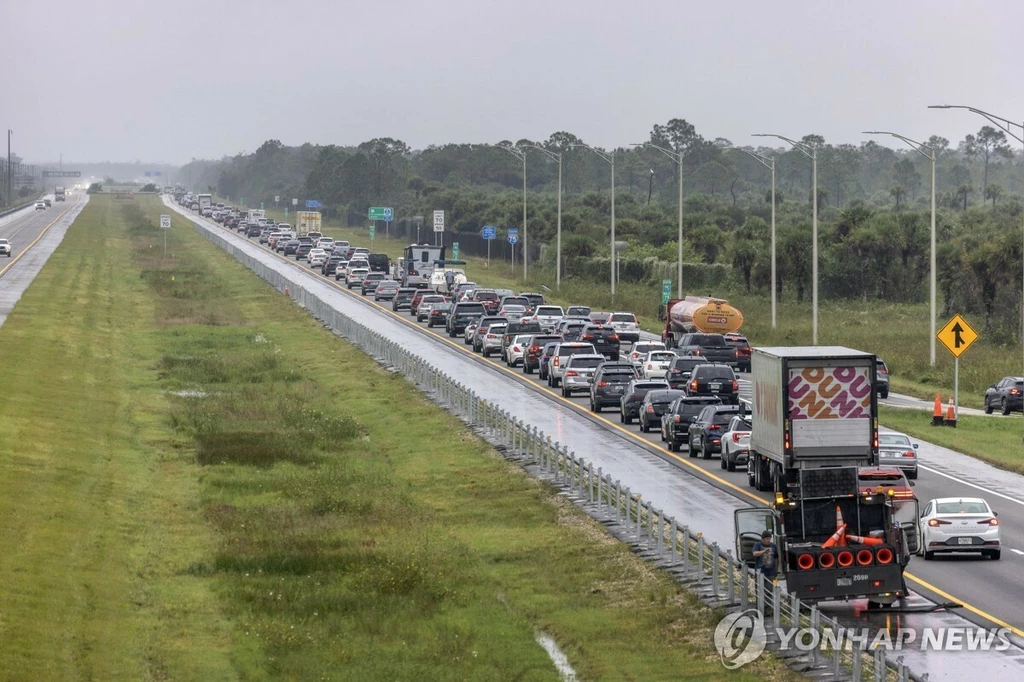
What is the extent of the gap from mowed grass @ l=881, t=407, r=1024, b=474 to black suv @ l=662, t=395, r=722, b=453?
782 centimetres

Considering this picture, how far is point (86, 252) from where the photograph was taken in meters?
138

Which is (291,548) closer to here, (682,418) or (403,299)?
(682,418)

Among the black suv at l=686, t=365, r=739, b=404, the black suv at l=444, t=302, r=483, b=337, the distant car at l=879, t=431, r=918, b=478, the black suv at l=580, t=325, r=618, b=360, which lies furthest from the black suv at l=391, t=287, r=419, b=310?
the distant car at l=879, t=431, r=918, b=478

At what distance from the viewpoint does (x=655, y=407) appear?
47.8 metres

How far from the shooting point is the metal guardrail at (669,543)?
20.7m

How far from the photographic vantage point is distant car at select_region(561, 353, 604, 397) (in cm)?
5794

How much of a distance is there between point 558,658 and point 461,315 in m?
59.8

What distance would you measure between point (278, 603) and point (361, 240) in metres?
155

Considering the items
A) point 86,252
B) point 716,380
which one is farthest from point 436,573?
point 86,252

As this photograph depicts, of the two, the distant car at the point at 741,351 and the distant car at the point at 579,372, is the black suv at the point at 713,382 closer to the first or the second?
the distant car at the point at 579,372

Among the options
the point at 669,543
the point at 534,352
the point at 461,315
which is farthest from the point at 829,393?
the point at 461,315

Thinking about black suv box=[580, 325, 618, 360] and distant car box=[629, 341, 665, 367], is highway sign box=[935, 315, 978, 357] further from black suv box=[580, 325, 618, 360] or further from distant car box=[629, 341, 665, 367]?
black suv box=[580, 325, 618, 360]

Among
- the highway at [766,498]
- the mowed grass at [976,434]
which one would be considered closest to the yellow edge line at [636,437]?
the highway at [766,498]

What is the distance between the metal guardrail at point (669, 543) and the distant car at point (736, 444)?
3498 millimetres
